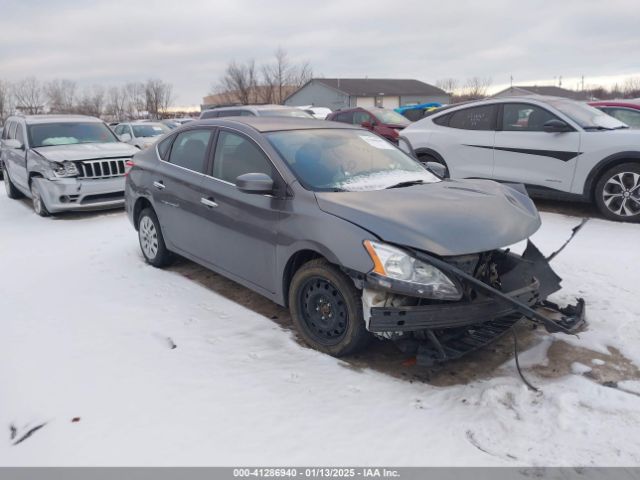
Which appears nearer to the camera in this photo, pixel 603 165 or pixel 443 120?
pixel 603 165

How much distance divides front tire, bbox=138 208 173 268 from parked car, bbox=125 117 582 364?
0.39 m

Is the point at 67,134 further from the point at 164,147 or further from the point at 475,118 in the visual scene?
the point at 475,118

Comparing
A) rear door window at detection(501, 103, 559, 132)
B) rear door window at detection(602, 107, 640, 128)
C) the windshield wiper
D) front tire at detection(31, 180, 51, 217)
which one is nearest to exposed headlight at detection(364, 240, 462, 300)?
the windshield wiper

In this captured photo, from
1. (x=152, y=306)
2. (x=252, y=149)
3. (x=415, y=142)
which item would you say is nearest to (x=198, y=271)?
(x=152, y=306)

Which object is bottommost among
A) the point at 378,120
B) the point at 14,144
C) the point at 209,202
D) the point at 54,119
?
the point at 209,202

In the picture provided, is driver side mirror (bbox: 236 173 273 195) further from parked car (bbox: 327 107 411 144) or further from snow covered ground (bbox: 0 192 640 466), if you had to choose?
parked car (bbox: 327 107 411 144)

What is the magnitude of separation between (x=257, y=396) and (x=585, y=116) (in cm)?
657

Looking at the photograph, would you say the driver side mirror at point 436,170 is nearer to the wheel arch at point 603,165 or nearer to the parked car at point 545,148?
the parked car at point 545,148

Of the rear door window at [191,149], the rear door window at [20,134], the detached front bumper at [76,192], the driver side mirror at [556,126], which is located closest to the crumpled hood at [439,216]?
the rear door window at [191,149]

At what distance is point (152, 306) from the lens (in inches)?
177

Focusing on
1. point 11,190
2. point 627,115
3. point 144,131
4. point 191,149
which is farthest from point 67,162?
point 627,115

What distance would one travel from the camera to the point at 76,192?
820 cm

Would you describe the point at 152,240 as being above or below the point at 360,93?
below

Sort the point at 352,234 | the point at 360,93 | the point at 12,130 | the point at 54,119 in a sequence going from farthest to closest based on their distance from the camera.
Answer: the point at 360,93 < the point at 12,130 < the point at 54,119 < the point at 352,234
